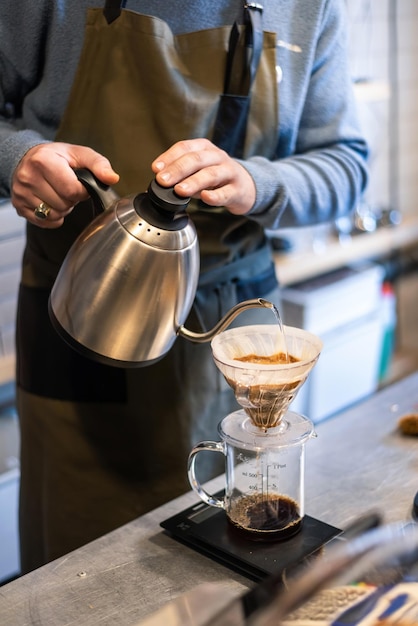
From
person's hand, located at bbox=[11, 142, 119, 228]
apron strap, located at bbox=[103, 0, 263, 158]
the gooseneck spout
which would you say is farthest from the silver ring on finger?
apron strap, located at bbox=[103, 0, 263, 158]

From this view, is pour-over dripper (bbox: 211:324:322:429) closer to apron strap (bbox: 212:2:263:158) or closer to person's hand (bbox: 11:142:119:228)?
person's hand (bbox: 11:142:119:228)

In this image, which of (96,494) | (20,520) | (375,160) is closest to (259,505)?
(96,494)

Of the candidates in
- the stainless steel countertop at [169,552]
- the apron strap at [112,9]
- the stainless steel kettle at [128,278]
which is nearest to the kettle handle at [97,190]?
the stainless steel kettle at [128,278]

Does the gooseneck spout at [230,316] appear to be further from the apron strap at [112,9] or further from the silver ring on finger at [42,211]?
the apron strap at [112,9]

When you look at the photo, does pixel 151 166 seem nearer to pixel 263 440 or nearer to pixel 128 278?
pixel 128 278

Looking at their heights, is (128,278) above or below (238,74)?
below

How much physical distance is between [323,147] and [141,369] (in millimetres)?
521

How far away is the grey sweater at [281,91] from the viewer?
1256mm

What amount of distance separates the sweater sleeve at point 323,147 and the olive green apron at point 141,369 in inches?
2.8

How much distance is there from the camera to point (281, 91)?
1364 millimetres

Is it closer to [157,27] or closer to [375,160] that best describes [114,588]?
[157,27]

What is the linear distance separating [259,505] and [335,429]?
1.18 feet

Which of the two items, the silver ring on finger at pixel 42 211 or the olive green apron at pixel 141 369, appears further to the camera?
the olive green apron at pixel 141 369

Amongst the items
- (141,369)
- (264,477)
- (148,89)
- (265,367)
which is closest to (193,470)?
(264,477)
